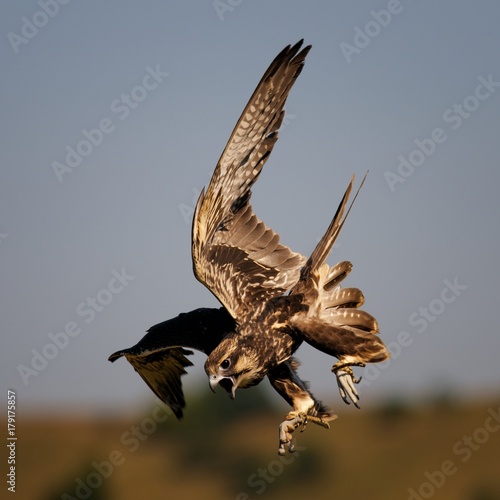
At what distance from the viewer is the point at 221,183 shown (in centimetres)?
1120

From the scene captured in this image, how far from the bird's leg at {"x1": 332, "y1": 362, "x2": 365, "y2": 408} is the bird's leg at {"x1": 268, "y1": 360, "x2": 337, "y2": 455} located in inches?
21.8

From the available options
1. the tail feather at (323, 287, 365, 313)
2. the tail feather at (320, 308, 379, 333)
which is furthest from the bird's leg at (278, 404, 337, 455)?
the tail feather at (323, 287, 365, 313)

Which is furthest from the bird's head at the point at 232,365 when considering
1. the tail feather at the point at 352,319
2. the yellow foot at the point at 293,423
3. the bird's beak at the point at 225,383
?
the tail feather at the point at 352,319

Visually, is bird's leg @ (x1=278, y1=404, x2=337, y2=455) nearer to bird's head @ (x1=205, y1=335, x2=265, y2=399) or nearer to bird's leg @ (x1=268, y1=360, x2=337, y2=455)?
bird's leg @ (x1=268, y1=360, x2=337, y2=455)

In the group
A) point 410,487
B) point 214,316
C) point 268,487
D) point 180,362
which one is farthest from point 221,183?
point 268,487

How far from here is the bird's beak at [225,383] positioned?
10273 mm

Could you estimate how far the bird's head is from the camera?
10312 mm

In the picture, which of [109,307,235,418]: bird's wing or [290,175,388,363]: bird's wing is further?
[109,307,235,418]: bird's wing

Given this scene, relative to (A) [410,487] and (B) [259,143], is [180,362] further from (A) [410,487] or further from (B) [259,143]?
(A) [410,487]

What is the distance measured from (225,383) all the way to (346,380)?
125 centimetres

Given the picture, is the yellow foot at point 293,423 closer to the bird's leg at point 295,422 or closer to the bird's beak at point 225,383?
the bird's leg at point 295,422

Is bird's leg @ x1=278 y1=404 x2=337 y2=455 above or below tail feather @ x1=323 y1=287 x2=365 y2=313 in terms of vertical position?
below

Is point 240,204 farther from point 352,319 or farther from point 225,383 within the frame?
point 225,383

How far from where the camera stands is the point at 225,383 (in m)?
10.5
